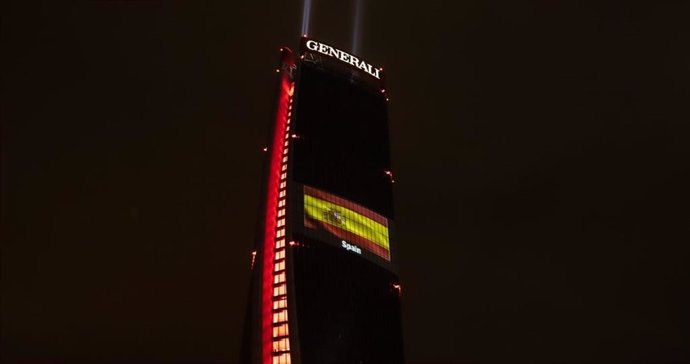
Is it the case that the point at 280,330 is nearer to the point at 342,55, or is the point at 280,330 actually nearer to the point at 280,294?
the point at 280,294

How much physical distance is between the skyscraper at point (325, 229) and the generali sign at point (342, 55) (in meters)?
0.24

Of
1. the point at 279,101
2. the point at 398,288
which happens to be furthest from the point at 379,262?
the point at 279,101

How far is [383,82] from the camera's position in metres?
115

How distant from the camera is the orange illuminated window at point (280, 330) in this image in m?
84.3

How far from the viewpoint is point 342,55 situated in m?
112

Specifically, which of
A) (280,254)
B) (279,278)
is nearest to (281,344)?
(279,278)

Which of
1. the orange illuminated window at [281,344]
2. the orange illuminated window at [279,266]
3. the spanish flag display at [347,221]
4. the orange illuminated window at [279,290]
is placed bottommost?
the orange illuminated window at [281,344]

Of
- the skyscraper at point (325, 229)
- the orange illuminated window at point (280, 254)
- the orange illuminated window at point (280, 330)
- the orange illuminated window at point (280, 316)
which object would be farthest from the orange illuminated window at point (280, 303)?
the orange illuminated window at point (280, 254)

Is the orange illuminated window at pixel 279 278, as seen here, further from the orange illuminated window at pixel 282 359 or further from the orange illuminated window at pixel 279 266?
the orange illuminated window at pixel 282 359

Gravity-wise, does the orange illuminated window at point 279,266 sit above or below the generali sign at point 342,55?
below

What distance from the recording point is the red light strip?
8431cm

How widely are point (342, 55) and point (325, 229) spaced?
1215 inches

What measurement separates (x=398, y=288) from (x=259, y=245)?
19124 millimetres

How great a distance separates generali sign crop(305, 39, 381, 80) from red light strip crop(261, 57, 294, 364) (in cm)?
1453
